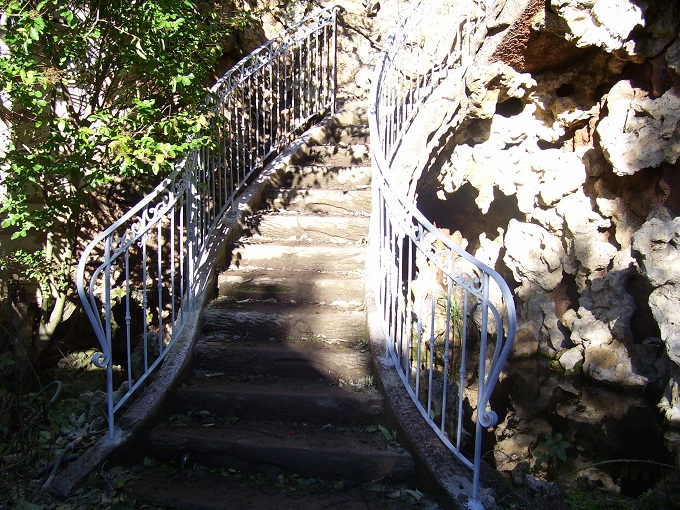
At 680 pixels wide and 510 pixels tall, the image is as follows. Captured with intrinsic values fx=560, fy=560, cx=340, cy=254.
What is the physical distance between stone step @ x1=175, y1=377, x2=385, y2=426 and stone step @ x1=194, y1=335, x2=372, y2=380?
0.39ft

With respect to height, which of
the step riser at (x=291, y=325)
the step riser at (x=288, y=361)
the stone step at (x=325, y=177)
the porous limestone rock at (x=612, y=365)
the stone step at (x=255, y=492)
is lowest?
the porous limestone rock at (x=612, y=365)

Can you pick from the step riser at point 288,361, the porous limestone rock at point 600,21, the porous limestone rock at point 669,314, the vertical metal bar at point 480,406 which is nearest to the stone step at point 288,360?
the step riser at point 288,361

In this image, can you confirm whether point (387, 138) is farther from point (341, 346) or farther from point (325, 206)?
point (341, 346)

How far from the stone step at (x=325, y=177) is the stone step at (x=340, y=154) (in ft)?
0.76

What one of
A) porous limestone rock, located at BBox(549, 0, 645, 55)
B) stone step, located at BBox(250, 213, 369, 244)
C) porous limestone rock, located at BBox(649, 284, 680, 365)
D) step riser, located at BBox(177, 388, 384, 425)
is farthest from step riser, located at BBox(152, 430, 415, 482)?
porous limestone rock, located at BBox(549, 0, 645, 55)

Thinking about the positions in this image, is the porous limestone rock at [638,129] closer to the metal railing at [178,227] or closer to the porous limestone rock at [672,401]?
the porous limestone rock at [672,401]

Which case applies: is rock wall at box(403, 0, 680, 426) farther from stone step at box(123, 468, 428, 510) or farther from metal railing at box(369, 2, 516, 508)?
stone step at box(123, 468, 428, 510)

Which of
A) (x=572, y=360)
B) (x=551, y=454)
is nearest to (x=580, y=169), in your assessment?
(x=572, y=360)

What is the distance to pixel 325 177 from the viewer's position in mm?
5793

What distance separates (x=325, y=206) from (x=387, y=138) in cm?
89

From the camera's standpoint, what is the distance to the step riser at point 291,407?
3.44m

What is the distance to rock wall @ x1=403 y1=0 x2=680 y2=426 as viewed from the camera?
16.1 ft

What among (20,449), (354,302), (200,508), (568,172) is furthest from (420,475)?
(568,172)

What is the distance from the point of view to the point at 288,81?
7.36 m
